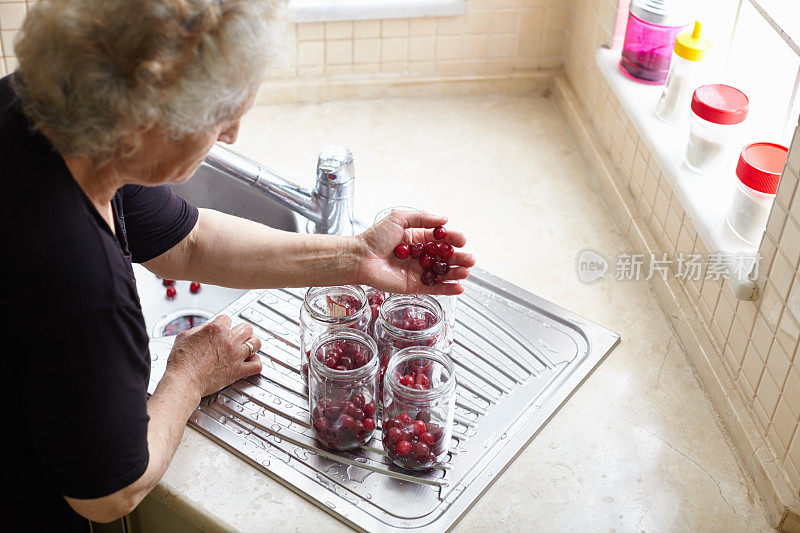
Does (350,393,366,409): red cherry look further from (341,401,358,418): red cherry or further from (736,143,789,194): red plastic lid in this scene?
(736,143,789,194): red plastic lid

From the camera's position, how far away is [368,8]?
2096 millimetres

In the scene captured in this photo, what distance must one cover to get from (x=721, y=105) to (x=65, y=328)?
112 centimetres

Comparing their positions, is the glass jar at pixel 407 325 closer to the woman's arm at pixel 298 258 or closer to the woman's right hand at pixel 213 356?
the woman's arm at pixel 298 258

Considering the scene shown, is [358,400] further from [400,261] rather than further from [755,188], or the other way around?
[755,188]

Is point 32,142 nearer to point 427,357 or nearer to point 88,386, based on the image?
point 88,386

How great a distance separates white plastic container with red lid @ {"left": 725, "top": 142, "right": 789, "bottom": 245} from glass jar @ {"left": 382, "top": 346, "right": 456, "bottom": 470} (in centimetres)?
54

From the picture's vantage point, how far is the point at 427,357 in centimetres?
128

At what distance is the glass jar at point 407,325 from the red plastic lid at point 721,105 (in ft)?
1.88

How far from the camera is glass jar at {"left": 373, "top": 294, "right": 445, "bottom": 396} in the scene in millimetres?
1335

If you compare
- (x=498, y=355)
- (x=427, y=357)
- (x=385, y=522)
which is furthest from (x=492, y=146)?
(x=385, y=522)

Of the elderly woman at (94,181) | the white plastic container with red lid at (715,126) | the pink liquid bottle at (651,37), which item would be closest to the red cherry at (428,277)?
the elderly woman at (94,181)

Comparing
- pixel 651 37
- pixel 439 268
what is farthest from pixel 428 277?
pixel 651 37

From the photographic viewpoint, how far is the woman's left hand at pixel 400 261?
4.59 feet

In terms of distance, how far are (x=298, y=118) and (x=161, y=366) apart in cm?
90
